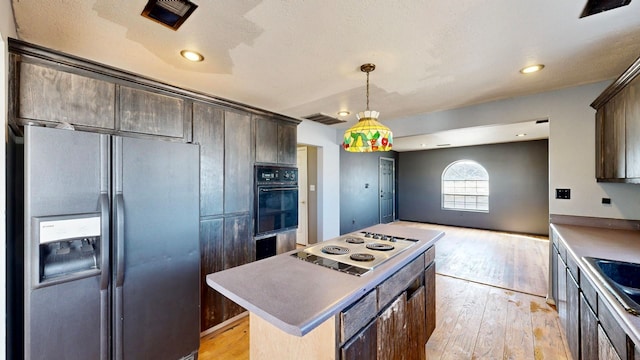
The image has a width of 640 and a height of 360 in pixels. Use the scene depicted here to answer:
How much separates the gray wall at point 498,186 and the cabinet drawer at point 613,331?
606 centimetres

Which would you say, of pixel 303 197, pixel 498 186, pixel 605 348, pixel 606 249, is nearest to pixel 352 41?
pixel 605 348

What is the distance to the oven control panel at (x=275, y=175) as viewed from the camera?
2808 millimetres

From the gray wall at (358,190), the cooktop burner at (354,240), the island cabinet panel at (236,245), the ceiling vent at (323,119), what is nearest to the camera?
the cooktop burner at (354,240)

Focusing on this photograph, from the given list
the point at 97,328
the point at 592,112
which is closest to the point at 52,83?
the point at 97,328

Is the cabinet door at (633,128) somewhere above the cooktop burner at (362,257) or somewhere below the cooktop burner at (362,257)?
above

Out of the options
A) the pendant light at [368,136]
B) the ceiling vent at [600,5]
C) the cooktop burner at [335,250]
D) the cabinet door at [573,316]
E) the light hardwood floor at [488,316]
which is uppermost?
the ceiling vent at [600,5]

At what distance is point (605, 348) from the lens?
1.27m

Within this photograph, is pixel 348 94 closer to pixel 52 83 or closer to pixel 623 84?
pixel 623 84

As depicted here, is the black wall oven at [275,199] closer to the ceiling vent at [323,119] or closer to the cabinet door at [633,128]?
the ceiling vent at [323,119]

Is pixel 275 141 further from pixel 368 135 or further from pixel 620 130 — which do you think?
pixel 620 130

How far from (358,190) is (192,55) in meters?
4.86

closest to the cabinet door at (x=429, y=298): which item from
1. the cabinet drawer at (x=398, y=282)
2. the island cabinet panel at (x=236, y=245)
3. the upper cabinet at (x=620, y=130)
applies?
the cabinet drawer at (x=398, y=282)

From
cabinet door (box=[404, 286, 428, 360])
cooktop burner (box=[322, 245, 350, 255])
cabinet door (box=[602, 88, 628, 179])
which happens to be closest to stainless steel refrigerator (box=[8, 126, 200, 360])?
cooktop burner (box=[322, 245, 350, 255])

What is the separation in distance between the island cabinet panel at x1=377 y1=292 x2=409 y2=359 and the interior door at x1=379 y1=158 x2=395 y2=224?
5883 millimetres
